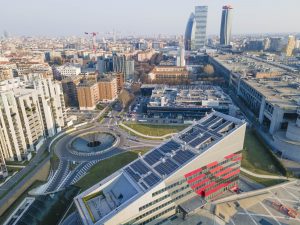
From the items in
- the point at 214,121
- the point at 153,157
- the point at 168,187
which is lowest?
the point at 168,187

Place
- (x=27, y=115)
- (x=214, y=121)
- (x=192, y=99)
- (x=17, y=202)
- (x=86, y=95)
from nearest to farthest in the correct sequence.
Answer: (x=17, y=202) < (x=214, y=121) < (x=27, y=115) < (x=192, y=99) < (x=86, y=95)

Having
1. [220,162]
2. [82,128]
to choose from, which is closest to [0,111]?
[82,128]

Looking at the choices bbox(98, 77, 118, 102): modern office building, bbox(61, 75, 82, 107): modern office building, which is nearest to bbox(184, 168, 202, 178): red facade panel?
bbox(98, 77, 118, 102): modern office building

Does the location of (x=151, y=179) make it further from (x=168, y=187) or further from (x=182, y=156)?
→ (x=182, y=156)

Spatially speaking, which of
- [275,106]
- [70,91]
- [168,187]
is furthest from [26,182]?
[275,106]

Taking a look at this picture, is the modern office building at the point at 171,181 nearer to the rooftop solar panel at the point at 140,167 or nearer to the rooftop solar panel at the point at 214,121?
the rooftop solar panel at the point at 140,167

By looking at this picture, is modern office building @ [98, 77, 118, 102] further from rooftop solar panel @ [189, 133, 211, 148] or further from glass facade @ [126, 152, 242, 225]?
glass facade @ [126, 152, 242, 225]

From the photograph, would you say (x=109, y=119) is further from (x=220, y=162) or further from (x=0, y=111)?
(x=220, y=162)
